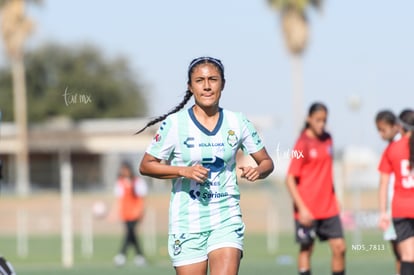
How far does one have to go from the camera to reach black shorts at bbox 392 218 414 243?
1105 centimetres

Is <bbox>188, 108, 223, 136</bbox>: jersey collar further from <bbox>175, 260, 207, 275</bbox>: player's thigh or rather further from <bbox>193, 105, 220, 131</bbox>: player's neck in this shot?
<bbox>175, 260, 207, 275</bbox>: player's thigh

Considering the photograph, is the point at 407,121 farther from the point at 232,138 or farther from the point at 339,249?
the point at 232,138

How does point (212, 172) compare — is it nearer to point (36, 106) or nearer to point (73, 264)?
point (73, 264)

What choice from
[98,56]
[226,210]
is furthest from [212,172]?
[98,56]

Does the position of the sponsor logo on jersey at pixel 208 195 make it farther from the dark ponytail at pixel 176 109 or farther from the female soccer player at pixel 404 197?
the female soccer player at pixel 404 197

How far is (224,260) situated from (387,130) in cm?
517

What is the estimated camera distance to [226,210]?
821 centimetres

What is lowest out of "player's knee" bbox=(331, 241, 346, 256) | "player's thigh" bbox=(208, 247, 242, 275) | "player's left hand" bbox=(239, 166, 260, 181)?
"player's knee" bbox=(331, 241, 346, 256)

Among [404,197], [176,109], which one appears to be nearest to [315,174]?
[404,197]

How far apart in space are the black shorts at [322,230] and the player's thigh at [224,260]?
481 centimetres

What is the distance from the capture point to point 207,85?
810cm

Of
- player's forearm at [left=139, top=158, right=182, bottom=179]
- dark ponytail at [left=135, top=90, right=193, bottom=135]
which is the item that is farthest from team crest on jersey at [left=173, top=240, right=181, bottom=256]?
dark ponytail at [left=135, top=90, right=193, bottom=135]

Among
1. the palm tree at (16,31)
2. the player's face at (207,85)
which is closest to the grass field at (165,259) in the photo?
the player's face at (207,85)

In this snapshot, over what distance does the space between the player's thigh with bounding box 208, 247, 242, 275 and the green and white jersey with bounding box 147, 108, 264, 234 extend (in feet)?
0.64
